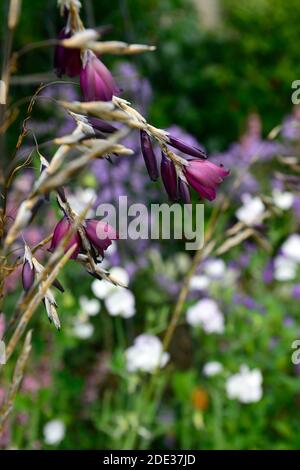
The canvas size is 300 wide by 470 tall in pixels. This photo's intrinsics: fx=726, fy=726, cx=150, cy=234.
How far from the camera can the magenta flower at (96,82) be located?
734 millimetres

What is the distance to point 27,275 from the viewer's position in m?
0.76

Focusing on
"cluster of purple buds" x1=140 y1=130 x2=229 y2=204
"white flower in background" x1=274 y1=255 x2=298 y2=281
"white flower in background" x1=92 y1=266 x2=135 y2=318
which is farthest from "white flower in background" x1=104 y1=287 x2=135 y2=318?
"cluster of purple buds" x1=140 y1=130 x2=229 y2=204

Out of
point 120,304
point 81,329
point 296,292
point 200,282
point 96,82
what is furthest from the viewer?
point 296,292

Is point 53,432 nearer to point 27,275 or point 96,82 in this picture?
point 27,275

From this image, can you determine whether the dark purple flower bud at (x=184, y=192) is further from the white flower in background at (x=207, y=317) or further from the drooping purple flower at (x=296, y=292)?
the drooping purple flower at (x=296, y=292)

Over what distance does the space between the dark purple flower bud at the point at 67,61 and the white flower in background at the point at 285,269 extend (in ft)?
5.92

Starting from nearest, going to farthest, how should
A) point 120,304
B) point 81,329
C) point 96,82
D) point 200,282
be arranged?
point 96,82, point 120,304, point 81,329, point 200,282

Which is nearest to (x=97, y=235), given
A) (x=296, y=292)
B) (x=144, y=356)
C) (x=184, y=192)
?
(x=184, y=192)

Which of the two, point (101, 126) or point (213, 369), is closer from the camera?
point (101, 126)

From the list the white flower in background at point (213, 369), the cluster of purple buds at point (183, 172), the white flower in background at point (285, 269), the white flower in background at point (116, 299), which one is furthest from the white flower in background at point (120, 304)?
the cluster of purple buds at point (183, 172)

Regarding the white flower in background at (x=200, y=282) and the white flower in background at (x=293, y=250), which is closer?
the white flower in background at (x=200, y=282)

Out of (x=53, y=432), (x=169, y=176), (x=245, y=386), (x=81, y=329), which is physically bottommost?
(x=53, y=432)

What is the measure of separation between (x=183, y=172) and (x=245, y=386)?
1279mm
